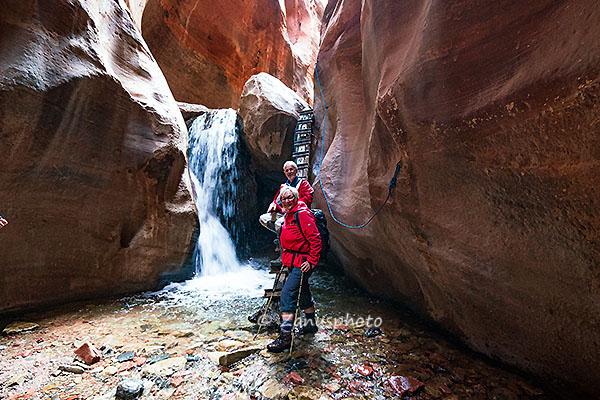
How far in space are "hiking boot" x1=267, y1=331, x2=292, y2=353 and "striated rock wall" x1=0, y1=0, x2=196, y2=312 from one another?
3424 millimetres

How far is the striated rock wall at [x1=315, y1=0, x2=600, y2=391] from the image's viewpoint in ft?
5.65

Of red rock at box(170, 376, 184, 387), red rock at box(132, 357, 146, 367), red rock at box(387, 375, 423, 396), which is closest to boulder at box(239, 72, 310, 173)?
red rock at box(132, 357, 146, 367)

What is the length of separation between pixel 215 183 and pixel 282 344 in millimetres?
6472

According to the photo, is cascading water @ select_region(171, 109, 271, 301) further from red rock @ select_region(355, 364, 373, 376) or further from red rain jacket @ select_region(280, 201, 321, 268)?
red rock @ select_region(355, 364, 373, 376)

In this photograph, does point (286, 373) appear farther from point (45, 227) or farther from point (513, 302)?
point (45, 227)

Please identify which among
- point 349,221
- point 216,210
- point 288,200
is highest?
point 216,210

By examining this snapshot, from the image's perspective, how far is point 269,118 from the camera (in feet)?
28.0

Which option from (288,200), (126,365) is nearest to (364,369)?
(288,200)

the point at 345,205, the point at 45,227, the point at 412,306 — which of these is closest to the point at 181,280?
the point at 45,227

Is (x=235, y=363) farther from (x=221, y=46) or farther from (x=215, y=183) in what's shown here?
(x=221, y=46)

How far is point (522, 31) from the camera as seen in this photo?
6.23 ft

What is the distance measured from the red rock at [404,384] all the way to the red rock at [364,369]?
0.67ft

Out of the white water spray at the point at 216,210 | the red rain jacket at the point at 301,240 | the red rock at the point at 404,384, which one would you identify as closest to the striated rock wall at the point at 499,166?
the red rock at the point at 404,384

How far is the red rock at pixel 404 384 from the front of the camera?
2.47m
